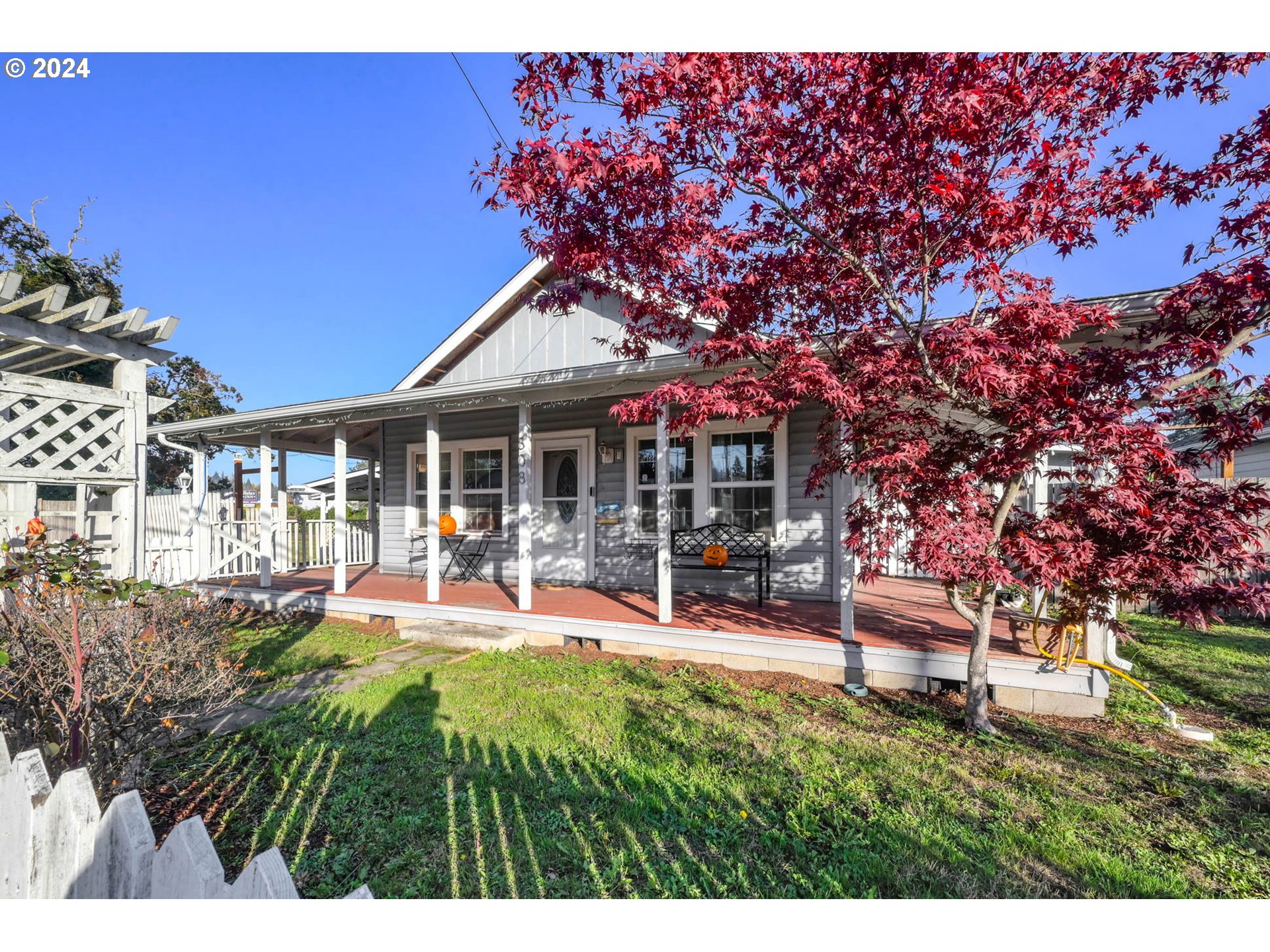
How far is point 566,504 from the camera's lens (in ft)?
26.9

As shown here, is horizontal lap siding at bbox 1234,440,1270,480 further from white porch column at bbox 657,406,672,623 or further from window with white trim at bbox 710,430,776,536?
white porch column at bbox 657,406,672,623

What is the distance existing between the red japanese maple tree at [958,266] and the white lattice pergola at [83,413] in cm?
314

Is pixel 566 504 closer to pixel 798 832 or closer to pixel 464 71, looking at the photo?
pixel 464 71

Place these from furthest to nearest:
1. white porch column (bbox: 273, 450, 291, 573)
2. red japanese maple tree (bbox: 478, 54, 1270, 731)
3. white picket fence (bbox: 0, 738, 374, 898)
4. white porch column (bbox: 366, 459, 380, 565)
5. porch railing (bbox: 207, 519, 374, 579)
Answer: white porch column (bbox: 366, 459, 380, 565)
white porch column (bbox: 273, 450, 291, 573)
porch railing (bbox: 207, 519, 374, 579)
red japanese maple tree (bbox: 478, 54, 1270, 731)
white picket fence (bbox: 0, 738, 374, 898)

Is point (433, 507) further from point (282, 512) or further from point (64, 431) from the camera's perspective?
point (282, 512)

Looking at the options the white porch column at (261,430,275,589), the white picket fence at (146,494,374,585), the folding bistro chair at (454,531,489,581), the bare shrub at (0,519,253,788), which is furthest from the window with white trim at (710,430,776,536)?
the white porch column at (261,430,275,589)

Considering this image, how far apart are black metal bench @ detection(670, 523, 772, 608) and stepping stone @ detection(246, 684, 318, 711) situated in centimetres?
384

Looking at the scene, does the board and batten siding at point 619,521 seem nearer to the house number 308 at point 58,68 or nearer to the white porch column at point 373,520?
the white porch column at point 373,520

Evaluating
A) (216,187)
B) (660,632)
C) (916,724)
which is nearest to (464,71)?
(660,632)

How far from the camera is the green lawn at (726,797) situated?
2260mm

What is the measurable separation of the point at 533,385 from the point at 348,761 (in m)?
3.69

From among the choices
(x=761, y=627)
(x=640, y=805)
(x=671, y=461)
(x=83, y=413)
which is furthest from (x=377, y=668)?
(x=671, y=461)

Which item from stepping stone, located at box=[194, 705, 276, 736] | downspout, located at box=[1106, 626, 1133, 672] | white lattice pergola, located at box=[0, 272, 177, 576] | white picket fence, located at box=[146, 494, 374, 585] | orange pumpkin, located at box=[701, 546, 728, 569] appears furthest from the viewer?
white picket fence, located at box=[146, 494, 374, 585]

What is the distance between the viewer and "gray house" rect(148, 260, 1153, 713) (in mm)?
4918
